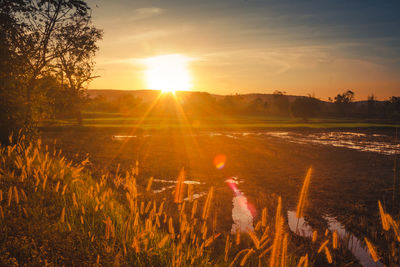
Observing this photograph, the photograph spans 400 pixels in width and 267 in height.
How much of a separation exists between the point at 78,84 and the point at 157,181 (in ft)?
93.7

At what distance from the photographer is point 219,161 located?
1766 cm

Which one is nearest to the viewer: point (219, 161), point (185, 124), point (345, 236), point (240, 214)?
point (345, 236)

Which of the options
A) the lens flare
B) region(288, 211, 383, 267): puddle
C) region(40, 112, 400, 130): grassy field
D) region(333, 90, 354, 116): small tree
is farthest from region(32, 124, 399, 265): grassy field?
region(333, 90, 354, 116): small tree

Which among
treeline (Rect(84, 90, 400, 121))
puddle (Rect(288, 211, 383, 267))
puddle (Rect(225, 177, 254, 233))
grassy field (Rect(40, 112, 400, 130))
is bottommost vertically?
puddle (Rect(225, 177, 254, 233))

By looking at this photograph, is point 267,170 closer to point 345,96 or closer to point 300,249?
point 300,249

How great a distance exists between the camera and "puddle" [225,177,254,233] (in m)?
7.33

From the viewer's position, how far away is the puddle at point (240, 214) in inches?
289

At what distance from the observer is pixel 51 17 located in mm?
19688

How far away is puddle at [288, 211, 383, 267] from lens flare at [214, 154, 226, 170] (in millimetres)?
7717

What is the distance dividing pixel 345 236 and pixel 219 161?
11167 mm

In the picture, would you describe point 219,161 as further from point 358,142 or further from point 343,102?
point 343,102

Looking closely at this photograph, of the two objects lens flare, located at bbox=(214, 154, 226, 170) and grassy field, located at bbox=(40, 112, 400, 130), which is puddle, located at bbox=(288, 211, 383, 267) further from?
grassy field, located at bbox=(40, 112, 400, 130)

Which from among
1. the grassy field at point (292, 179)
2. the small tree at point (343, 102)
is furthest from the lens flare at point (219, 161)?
the small tree at point (343, 102)

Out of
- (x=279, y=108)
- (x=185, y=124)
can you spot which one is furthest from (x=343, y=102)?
(x=185, y=124)
